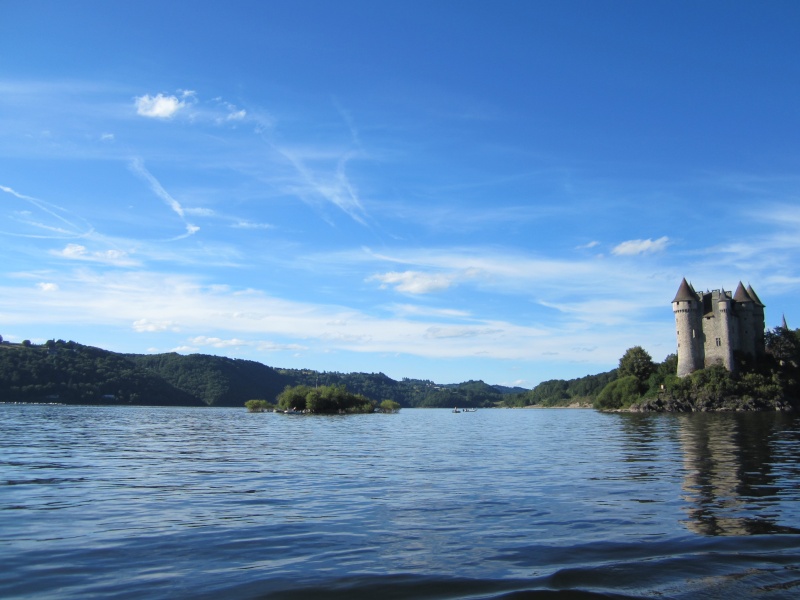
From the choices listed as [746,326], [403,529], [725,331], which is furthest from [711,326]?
[403,529]

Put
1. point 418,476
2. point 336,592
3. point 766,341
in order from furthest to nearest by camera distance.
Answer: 1. point 766,341
2. point 418,476
3. point 336,592

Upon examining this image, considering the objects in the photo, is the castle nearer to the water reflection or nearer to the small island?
the small island

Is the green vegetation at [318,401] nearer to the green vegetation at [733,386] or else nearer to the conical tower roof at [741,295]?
the green vegetation at [733,386]

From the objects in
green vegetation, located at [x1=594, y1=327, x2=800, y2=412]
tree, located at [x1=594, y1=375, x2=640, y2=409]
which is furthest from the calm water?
tree, located at [x1=594, y1=375, x2=640, y2=409]

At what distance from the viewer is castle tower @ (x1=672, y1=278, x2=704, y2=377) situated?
11956 cm

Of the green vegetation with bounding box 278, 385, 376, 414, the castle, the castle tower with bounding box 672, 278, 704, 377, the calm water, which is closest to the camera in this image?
the calm water

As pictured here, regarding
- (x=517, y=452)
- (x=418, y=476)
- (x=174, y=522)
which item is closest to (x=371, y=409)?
(x=517, y=452)

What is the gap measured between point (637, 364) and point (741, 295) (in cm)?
2830

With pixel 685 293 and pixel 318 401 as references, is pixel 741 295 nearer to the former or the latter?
pixel 685 293

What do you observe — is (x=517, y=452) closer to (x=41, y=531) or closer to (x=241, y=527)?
(x=241, y=527)

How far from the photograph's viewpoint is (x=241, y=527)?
48.8 feet

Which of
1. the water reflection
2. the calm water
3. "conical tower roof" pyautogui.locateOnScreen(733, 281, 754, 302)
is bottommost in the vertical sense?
the calm water

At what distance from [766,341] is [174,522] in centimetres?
13831

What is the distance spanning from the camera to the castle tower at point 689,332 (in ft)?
392
